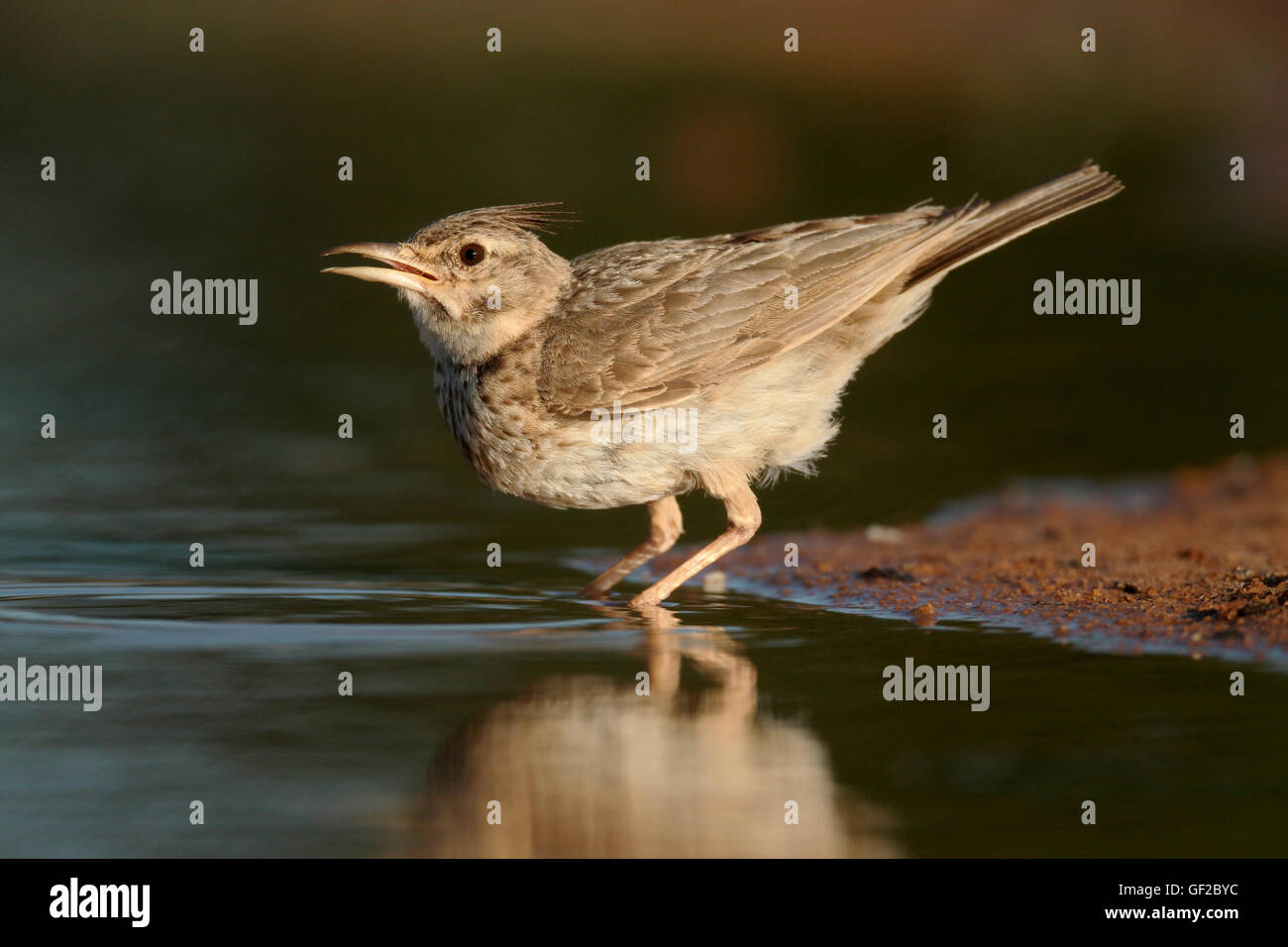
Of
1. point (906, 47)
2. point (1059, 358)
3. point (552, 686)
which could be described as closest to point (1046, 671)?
point (552, 686)

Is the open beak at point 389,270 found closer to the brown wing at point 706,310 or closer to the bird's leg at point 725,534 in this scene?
the brown wing at point 706,310

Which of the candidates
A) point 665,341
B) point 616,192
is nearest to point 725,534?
point 665,341

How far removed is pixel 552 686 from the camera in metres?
5.64

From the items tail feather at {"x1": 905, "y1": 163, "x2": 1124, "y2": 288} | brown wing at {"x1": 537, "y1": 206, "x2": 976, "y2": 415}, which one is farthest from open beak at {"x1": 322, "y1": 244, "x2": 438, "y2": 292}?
tail feather at {"x1": 905, "y1": 163, "x2": 1124, "y2": 288}

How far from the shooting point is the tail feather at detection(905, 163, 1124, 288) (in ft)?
23.6

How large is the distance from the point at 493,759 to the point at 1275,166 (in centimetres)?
1419

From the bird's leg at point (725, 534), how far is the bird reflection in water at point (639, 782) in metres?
1.38

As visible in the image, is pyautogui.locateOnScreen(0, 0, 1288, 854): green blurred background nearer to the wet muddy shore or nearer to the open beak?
the wet muddy shore

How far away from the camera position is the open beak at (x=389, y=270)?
6910 mm

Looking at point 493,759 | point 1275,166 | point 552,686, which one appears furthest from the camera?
point 1275,166

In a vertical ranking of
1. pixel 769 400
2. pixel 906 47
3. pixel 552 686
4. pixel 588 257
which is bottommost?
pixel 552 686

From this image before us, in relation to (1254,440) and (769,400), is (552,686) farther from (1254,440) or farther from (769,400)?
(1254,440)

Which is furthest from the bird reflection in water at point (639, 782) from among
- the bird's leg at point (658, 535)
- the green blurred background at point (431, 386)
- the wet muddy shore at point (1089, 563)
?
the bird's leg at point (658, 535)

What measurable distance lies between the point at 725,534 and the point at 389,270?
195 cm
